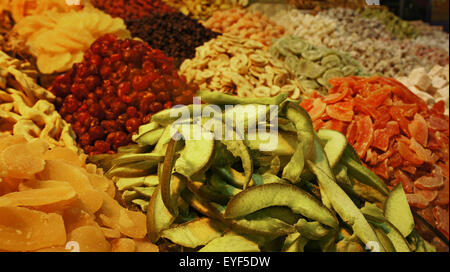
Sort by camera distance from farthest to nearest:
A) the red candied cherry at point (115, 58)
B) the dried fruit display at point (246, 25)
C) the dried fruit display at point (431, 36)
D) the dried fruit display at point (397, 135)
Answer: the dried fruit display at point (431, 36) → the dried fruit display at point (246, 25) → the red candied cherry at point (115, 58) → the dried fruit display at point (397, 135)

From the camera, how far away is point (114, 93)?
1.15 metres

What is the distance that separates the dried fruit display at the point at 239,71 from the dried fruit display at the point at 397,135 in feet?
0.73

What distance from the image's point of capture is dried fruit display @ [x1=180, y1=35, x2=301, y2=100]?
54.1 inches

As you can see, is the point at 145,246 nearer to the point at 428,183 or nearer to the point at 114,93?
the point at 114,93

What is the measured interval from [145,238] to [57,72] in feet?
3.04

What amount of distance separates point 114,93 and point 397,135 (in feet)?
2.90

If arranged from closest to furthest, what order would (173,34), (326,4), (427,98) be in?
1. (427,98)
2. (173,34)
3. (326,4)

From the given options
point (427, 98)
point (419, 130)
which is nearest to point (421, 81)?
point (427, 98)

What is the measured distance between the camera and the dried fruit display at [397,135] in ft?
3.31

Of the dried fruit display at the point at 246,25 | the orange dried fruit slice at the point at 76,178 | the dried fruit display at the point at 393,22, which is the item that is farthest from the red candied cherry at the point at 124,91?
the dried fruit display at the point at 393,22

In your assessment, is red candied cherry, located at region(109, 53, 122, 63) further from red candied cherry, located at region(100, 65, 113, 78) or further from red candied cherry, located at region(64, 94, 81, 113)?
red candied cherry, located at region(64, 94, 81, 113)

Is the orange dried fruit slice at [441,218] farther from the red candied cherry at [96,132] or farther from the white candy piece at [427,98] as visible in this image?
the red candied cherry at [96,132]

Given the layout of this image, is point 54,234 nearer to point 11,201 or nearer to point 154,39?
point 11,201

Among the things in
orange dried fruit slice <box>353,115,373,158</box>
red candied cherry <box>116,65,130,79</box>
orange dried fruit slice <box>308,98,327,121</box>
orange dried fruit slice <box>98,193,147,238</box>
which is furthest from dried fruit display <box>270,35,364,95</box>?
orange dried fruit slice <box>98,193,147,238</box>
